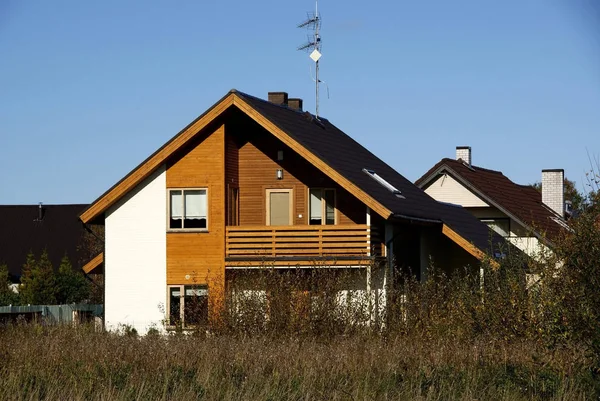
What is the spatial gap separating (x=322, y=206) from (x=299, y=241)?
1.60 meters

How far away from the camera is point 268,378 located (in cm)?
1355

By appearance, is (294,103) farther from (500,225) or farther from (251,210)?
(500,225)

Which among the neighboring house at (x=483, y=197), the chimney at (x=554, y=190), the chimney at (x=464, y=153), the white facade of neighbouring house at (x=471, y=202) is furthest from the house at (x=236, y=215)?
the chimney at (x=554, y=190)

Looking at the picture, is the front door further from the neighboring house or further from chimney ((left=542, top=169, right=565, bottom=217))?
chimney ((left=542, top=169, right=565, bottom=217))

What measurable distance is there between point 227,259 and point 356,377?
14.7 m

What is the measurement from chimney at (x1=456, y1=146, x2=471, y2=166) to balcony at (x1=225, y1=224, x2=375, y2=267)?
18.3 metres

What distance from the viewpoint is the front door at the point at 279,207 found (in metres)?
29.3

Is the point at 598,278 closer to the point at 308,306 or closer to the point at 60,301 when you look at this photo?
the point at 308,306

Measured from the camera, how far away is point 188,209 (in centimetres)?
2867

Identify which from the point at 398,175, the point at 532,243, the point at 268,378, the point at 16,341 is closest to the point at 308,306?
the point at 16,341

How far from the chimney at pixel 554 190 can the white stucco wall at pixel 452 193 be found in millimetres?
7795

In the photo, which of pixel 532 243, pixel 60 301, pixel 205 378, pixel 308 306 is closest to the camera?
pixel 205 378

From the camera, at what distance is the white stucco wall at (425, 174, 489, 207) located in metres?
40.5

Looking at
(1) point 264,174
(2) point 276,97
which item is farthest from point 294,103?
(1) point 264,174
